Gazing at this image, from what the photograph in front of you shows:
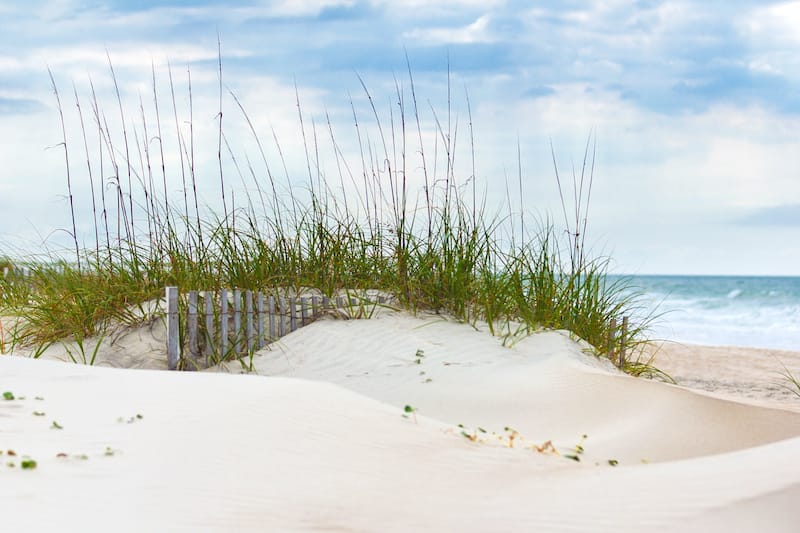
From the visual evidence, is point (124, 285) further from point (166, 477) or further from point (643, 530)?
point (643, 530)

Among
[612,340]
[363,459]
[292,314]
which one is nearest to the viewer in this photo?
[363,459]

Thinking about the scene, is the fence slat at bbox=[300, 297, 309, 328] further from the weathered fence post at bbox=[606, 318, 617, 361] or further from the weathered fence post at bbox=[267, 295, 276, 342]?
the weathered fence post at bbox=[606, 318, 617, 361]

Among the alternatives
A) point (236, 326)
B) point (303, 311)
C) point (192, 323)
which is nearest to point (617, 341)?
point (303, 311)

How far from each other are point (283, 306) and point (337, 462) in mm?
3030

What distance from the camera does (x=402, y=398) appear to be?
14.4ft

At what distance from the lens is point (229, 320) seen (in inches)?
210

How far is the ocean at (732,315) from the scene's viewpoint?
16.0 meters

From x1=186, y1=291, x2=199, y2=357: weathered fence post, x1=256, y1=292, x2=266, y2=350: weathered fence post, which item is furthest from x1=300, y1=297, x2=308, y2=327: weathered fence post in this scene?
x1=186, y1=291, x2=199, y2=357: weathered fence post

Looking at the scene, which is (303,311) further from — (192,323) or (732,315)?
(732,315)

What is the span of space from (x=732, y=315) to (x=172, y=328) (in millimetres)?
20901

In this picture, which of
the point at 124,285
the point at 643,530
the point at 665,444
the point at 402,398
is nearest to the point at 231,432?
the point at 643,530

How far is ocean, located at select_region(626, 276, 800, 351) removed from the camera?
16016mm

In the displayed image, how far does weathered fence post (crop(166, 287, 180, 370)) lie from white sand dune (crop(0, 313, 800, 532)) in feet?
4.56

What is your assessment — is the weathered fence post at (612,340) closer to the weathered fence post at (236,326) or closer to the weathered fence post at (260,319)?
the weathered fence post at (260,319)
